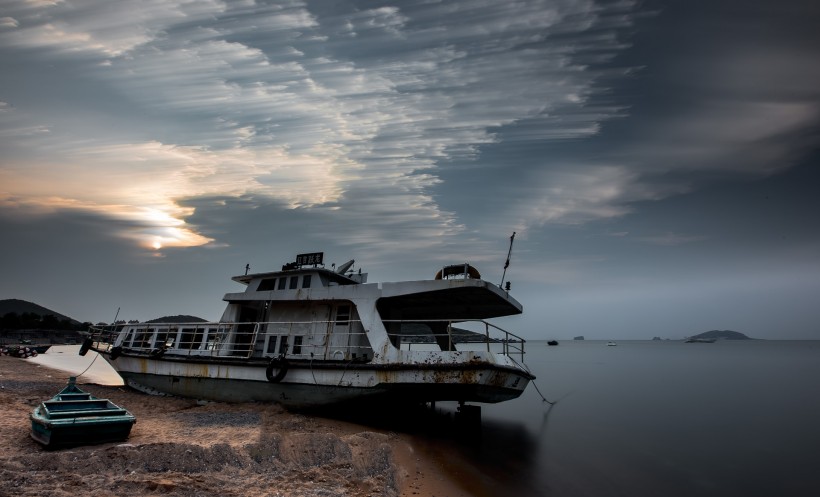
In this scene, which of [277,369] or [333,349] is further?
[333,349]

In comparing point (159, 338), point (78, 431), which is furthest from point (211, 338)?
point (78, 431)

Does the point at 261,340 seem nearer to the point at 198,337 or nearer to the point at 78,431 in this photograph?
the point at 198,337

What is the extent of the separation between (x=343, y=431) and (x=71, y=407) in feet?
21.7

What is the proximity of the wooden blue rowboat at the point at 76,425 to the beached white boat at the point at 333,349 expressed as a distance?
198 inches

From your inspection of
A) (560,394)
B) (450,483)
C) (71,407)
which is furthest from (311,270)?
(560,394)

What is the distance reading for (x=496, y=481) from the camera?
10.3m

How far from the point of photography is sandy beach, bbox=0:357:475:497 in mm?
6906

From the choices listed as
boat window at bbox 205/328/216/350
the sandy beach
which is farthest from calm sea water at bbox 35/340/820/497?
boat window at bbox 205/328/216/350

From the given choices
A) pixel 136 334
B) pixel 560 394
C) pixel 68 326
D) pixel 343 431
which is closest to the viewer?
pixel 343 431

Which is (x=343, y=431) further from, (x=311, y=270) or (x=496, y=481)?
(x=311, y=270)

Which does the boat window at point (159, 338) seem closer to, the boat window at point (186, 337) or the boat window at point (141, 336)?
the boat window at point (186, 337)

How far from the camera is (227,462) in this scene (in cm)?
820

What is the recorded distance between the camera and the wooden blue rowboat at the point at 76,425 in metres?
8.37

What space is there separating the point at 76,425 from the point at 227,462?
3224mm
